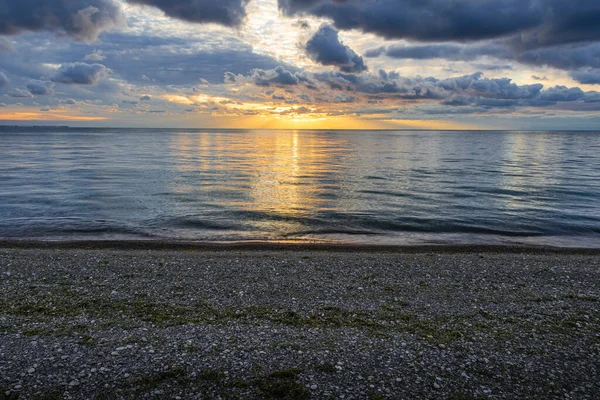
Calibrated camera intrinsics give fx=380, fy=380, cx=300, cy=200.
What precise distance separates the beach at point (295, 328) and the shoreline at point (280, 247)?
143 inches

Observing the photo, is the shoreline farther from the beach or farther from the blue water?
the beach

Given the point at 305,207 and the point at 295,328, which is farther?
the point at 305,207

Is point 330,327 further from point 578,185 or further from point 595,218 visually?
point 578,185

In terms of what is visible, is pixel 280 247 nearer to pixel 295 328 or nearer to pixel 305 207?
pixel 305 207

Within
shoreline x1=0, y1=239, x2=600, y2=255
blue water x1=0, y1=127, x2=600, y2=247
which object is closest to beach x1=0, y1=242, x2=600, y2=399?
shoreline x1=0, y1=239, x2=600, y2=255

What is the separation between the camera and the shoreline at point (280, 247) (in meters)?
19.9

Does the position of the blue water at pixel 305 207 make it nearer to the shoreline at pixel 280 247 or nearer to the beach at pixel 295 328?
the shoreline at pixel 280 247

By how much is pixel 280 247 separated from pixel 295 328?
10.8 metres

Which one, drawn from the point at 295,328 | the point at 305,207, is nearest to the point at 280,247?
the point at 305,207

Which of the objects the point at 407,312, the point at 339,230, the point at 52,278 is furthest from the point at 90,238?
the point at 407,312

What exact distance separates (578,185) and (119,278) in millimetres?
47417

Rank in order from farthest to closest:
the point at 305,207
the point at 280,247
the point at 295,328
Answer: the point at 305,207, the point at 280,247, the point at 295,328

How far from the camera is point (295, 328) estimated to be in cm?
974

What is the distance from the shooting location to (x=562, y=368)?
26.5 feet
